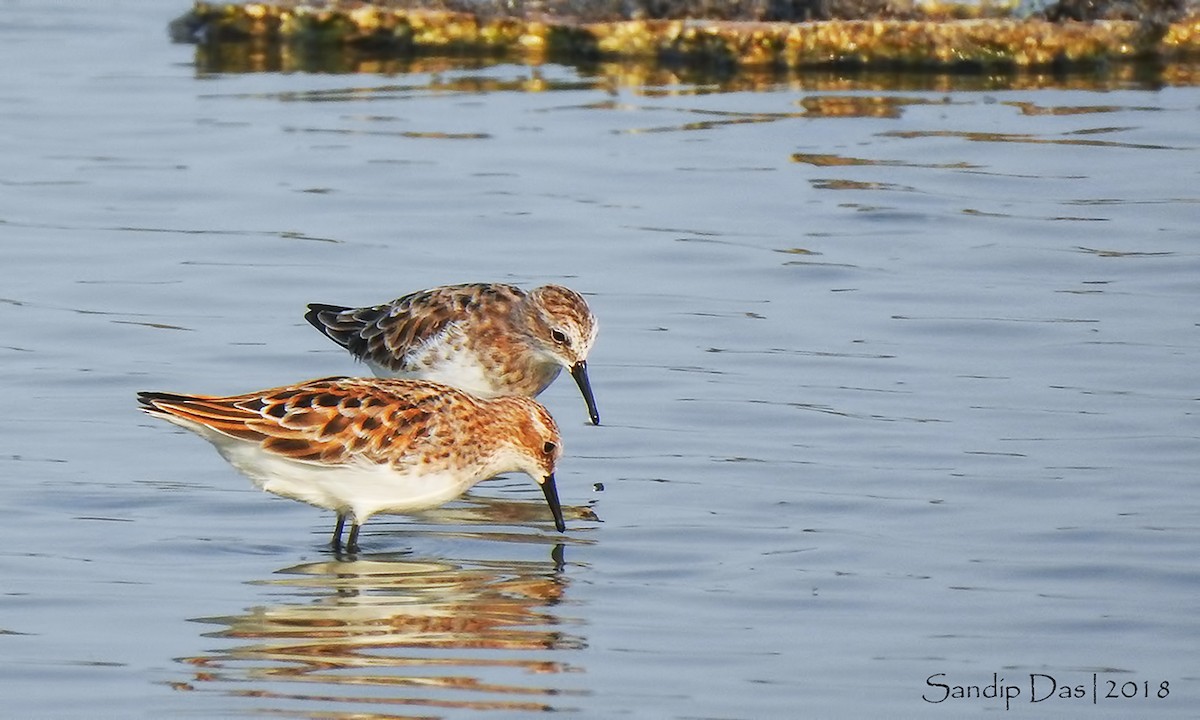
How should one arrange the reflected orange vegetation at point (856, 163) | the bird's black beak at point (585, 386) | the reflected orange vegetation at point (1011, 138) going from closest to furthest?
the bird's black beak at point (585, 386) < the reflected orange vegetation at point (856, 163) < the reflected orange vegetation at point (1011, 138)

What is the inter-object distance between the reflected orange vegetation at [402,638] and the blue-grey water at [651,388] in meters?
0.02

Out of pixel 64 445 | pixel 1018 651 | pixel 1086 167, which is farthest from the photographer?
pixel 1086 167

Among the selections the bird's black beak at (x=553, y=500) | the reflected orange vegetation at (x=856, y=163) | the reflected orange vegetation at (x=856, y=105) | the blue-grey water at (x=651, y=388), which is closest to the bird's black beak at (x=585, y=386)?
the blue-grey water at (x=651, y=388)

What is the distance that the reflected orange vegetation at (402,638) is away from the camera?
679 cm

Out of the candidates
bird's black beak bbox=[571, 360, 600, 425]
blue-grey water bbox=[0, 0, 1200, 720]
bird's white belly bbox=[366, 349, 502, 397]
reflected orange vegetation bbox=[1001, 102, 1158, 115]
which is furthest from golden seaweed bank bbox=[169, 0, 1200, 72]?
bird's black beak bbox=[571, 360, 600, 425]

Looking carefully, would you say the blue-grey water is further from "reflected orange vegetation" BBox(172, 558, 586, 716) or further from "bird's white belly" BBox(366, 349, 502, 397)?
"bird's white belly" BBox(366, 349, 502, 397)

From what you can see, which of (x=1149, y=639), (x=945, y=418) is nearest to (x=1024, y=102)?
(x=945, y=418)

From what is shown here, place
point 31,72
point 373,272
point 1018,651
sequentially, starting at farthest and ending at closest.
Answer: point 31,72 → point 373,272 → point 1018,651

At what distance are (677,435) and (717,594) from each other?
2.47 metres

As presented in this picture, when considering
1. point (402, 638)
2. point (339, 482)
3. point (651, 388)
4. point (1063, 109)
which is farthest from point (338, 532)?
point (1063, 109)

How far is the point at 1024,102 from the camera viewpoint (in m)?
17.2

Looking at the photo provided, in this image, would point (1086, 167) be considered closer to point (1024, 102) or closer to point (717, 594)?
point (1024, 102)

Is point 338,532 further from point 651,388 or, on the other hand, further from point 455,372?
point 651,388

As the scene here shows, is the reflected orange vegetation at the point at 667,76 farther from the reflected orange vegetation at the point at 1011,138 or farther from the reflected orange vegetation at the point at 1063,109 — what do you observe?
the reflected orange vegetation at the point at 1011,138
